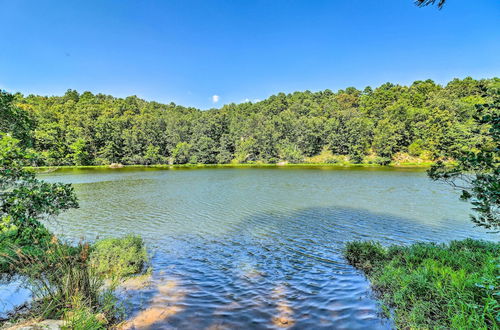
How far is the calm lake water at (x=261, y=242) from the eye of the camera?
5922 mm

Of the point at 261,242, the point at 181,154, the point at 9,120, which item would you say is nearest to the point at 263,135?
the point at 181,154

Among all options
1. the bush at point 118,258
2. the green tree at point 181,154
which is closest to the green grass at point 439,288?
the bush at point 118,258

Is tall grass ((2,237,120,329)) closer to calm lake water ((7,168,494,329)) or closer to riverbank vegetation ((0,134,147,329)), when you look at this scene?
riverbank vegetation ((0,134,147,329))

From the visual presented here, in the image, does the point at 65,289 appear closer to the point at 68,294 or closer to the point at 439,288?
the point at 68,294

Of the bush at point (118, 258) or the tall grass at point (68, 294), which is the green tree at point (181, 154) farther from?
the tall grass at point (68, 294)

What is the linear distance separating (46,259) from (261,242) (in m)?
8.61

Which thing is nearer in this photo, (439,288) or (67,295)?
(67,295)

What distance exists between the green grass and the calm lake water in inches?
20.0

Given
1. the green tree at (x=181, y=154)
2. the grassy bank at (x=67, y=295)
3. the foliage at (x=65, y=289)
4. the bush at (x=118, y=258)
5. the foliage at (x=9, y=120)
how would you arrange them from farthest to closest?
1. the green tree at (x=181, y=154)
2. the foliage at (x=9, y=120)
3. the bush at (x=118, y=258)
4. the foliage at (x=65, y=289)
5. the grassy bank at (x=67, y=295)

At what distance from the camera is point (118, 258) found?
8.74 m

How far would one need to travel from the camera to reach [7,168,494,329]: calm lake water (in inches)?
233

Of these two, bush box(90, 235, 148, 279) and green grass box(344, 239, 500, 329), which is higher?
green grass box(344, 239, 500, 329)

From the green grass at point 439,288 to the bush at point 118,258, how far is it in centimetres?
751

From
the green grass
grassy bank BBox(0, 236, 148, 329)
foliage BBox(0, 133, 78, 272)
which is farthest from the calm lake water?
foliage BBox(0, 133, 78, 272)
